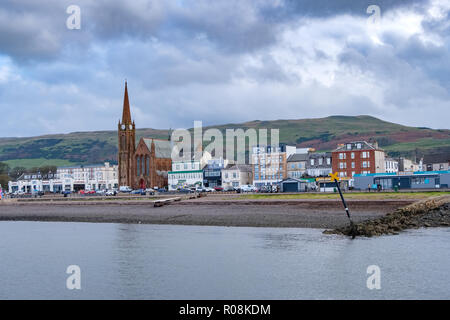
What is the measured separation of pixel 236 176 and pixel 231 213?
7686cm

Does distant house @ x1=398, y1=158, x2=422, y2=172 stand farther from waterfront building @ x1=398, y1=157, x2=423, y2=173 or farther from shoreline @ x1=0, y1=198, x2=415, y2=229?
shoreline @ x1=0, y1=198, x2=415, y2=229

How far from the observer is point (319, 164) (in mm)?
118000

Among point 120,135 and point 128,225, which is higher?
point 120,135

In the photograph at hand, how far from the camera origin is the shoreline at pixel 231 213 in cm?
5031

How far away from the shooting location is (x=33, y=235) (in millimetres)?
48406

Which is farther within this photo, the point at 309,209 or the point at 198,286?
the point at 309,209

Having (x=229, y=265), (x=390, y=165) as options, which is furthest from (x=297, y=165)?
(x=229, y=265)

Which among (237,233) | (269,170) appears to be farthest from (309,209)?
(269,170)

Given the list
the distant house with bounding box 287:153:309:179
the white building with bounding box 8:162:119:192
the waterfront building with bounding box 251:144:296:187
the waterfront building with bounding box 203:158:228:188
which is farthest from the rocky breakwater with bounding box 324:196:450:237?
the white building with bounding box 8:162:119:192

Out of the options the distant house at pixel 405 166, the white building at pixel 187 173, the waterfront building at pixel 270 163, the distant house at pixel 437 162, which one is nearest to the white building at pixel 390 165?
the distant house at pixel 405 166

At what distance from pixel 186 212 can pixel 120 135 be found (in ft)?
379

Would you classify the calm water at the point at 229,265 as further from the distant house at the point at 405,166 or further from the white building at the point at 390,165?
the distant house at the point at 405,166

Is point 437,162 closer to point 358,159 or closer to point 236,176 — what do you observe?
point 358,159
